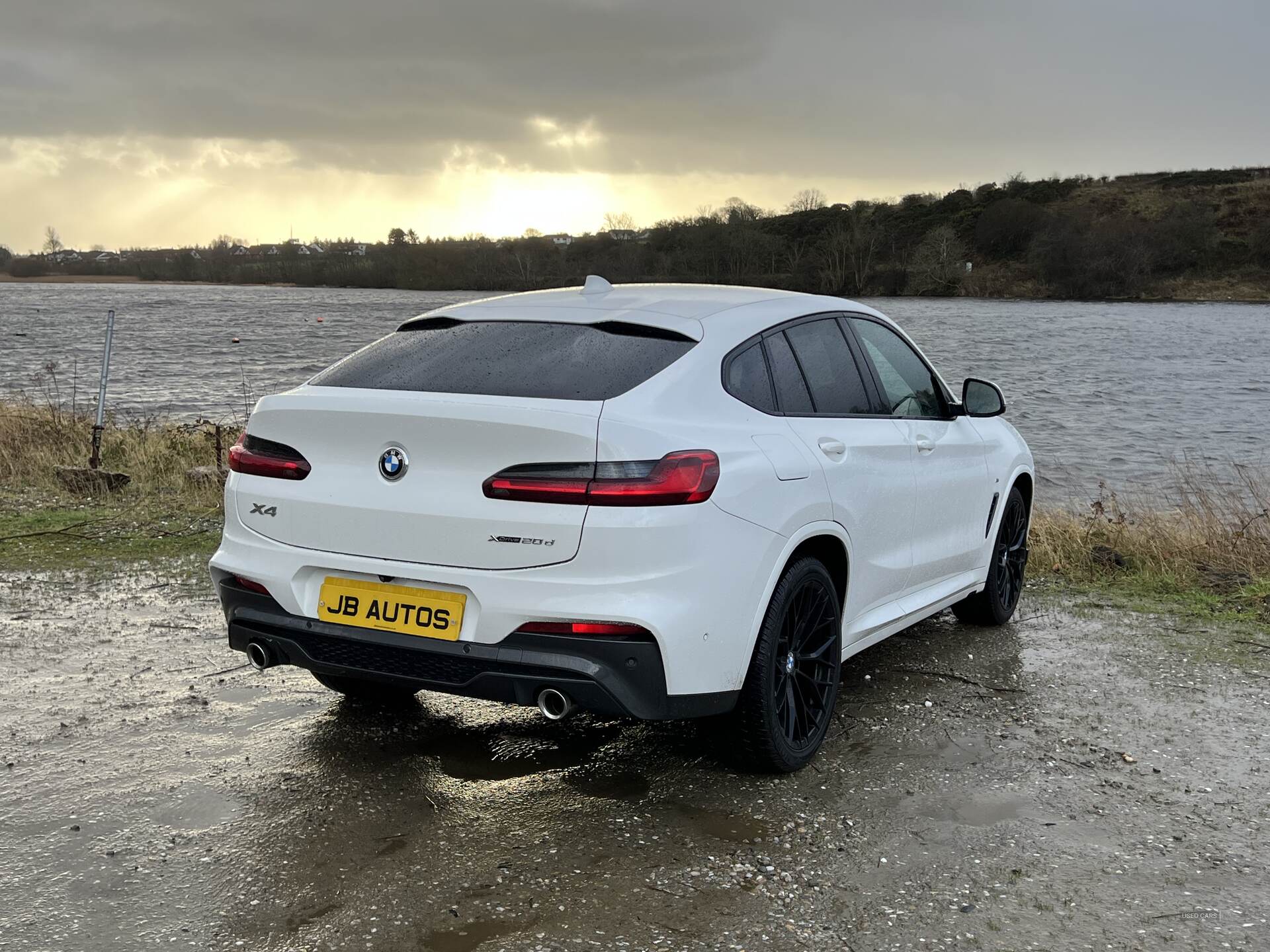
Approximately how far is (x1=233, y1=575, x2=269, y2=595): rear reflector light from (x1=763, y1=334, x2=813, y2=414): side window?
188 cm

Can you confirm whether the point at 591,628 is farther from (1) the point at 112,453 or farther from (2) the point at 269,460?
(1) the point at 112,453

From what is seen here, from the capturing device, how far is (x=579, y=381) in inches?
140

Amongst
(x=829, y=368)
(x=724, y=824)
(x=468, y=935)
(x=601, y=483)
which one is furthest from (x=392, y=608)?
(x=829, y=368)

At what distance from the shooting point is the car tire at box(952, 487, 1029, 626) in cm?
618

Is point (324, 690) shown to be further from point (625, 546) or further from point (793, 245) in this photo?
point (793, 245)

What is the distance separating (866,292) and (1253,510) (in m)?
90.0

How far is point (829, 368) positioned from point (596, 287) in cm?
98

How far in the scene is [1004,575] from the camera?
6383mm

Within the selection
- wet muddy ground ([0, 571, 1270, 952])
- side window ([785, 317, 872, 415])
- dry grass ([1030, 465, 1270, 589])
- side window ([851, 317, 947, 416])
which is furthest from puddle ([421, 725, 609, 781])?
dry grass ([1030, 465, 1270, 589])

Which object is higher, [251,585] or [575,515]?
[575,515]

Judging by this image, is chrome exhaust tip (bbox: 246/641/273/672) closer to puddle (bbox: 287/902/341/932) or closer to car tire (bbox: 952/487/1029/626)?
puddle (bbox: 287/902/341/932)

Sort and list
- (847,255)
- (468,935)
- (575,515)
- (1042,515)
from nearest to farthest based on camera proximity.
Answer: (468,935) < (575,515) < (1042,515) < (847,255)

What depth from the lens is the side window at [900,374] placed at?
→ 4965 millimetres

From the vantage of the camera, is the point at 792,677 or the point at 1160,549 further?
the point at 1160,549
